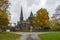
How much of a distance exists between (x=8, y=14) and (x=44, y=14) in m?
42.9

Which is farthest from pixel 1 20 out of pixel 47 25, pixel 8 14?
pixel 47 25

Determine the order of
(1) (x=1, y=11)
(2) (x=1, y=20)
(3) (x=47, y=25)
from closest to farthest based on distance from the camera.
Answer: (1) (x=1, y=11), (2) (x=1, y=20), (3) (x=47, y=25)

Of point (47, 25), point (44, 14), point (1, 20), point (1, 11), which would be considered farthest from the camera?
point (44, 14)

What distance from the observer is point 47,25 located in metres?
77.8

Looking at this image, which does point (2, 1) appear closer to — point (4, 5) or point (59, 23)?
point (4, 5)

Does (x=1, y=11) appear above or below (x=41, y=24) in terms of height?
above

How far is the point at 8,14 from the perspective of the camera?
41219mm

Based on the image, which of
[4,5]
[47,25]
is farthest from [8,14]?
[47,25]

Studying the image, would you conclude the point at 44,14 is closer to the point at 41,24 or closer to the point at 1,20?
the point at 41,24

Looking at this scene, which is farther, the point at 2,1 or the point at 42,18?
the point at 42,18

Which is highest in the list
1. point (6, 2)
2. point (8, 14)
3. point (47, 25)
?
point (6, 2)

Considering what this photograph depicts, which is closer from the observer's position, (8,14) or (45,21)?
(8,14)

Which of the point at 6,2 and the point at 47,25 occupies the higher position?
the point at 6,2

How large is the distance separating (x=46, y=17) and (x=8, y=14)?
134 feet
